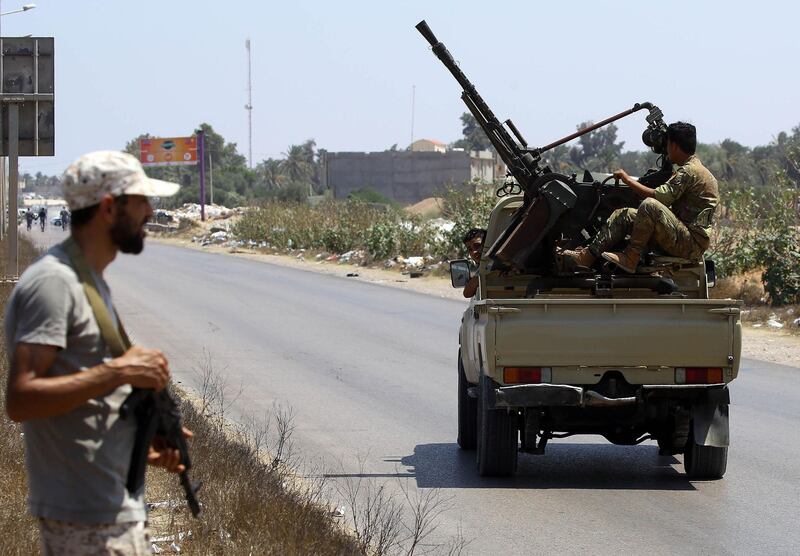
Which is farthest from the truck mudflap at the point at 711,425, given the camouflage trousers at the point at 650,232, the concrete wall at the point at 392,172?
the concrete wall at the point at 392,172

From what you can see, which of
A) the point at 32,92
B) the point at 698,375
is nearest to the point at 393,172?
the point at 32,92

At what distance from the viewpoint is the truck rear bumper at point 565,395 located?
9156 millimetres

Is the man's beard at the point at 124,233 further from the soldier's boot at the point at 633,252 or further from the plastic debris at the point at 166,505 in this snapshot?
the soldier's boot at the point at 633,252

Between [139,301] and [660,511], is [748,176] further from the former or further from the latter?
[660,511]

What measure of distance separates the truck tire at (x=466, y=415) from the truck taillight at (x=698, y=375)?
7.17ft

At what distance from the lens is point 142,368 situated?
3.86 meters

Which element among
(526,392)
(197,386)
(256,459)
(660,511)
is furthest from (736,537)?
(197,386)

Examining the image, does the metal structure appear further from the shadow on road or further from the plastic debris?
the plastic debris

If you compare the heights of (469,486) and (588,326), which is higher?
(588,326)

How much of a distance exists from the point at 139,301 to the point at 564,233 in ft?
62.0

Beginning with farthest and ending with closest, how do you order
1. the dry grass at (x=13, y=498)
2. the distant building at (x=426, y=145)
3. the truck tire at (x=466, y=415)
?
the distant building at (x=426, y=145) → the truck tire at (x=466, y=415) → the dry grass at (x=13, y=498)

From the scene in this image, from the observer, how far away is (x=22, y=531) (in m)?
6.45

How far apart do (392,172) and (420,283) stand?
282 ft

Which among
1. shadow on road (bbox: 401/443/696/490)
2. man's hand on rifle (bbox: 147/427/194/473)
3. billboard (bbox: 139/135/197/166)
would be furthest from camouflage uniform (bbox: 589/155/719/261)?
billboard (bbox: 139/135/197/166)
